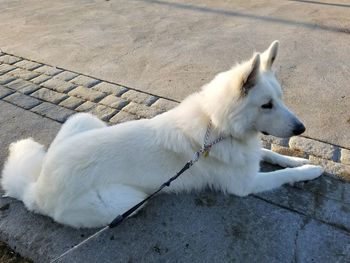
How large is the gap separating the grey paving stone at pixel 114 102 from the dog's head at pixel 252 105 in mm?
1940

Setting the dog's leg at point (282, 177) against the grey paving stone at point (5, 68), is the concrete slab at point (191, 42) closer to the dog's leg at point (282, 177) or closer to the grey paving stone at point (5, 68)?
the grey paving stone at point (5, 68)

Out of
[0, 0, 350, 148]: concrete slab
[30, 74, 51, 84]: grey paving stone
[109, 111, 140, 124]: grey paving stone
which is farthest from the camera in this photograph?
[30, 74, 51, 84]: grey paving stone

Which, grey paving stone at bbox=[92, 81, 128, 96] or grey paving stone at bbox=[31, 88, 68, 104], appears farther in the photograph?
grey paving stone at bbox=[92, 81, 128, 96]

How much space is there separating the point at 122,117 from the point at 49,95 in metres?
1.28

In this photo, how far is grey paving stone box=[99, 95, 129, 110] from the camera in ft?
14.9

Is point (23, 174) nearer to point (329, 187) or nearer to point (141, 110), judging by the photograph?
point (141, 110)

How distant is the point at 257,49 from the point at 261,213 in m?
3.64

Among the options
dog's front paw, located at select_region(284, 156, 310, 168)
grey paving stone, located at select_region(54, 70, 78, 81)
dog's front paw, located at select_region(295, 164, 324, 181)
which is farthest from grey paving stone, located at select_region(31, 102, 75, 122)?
dog's front paw, located at select_region(295, 164, 324, 181)

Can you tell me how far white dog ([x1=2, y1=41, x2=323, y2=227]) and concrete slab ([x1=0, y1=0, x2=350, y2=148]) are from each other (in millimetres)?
1248

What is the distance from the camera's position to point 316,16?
6980 millimetres

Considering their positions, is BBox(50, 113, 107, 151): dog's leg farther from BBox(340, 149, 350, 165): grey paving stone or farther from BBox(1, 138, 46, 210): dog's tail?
BBox(340, 149, 350, 165): grey paving stone

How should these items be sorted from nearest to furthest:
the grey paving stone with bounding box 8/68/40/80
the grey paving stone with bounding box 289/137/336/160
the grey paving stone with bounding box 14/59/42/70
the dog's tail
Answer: the dog's tail → the grey paving stone with bounding box 289/137/336/160 → the grey paving stone with bounding box 8/68/40/80 → the grey paving stone with bounding box 14/59/42/70

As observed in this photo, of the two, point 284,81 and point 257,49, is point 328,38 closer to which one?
point 257,49

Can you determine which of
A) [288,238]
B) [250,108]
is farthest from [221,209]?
[250,108]
